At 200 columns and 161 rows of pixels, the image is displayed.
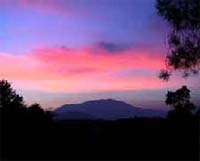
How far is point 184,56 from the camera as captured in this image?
3434 cm

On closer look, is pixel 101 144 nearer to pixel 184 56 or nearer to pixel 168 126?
pixel 168 126

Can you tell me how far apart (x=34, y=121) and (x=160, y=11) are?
10286mm

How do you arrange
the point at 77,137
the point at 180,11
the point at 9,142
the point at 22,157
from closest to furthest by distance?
the point at 22,157
the point at 9,142
the point at 180,11
the point at 77,137

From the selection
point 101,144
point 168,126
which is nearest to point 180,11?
point 168,126

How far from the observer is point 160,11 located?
34281 mm

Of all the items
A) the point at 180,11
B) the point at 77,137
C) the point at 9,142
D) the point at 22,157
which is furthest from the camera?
the point at 77,137

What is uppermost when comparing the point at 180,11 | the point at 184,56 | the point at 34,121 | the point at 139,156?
the point at 180,11

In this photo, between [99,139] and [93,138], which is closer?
[93,138]

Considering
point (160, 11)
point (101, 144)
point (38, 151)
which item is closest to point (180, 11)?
point (160, 11)

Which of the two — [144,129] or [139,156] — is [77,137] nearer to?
[144,129]

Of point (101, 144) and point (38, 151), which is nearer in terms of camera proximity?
point (38, 151)

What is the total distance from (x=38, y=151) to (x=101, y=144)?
17.9 feet

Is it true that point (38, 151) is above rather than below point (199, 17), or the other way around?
below

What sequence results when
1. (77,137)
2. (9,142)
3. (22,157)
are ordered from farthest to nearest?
1. (77,137)
2. (9,142)
3. (22,157)
